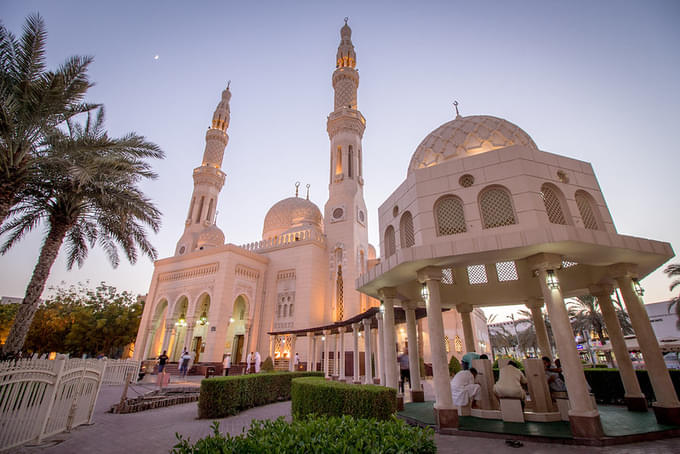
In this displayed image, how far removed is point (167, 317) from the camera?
2450 cm

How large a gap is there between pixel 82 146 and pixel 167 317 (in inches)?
718

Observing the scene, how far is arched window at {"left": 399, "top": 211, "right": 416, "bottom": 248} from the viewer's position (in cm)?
902

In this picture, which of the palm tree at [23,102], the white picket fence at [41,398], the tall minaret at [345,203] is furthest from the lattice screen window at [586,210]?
the tall minaret at [345,203]

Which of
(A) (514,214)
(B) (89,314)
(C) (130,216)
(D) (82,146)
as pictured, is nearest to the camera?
(A) (514,214)

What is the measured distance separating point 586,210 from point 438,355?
5.09 meters

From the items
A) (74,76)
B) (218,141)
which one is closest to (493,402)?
(74,76)

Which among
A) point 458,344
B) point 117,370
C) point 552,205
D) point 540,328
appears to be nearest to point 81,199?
point 117,370

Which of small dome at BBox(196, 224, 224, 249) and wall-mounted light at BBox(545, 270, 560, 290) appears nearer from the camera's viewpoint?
wall-mounted light at BBox(545, 270, 560, 290)

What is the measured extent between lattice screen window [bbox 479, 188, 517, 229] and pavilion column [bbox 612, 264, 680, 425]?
3.12 meters

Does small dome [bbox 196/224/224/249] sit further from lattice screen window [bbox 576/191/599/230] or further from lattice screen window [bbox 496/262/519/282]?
lattice screen window [bbox 576/191/599/230]

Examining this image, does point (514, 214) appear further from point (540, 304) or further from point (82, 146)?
point (82, 146)

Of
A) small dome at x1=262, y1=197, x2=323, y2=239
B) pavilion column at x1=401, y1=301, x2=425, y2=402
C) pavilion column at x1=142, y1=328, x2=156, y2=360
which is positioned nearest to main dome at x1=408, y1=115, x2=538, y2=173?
pavilion column at x1=401, y1=301, x2=425, y2=402

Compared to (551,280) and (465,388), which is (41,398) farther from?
(551,280)

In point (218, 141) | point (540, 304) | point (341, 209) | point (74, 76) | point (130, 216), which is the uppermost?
point (218, 141)
